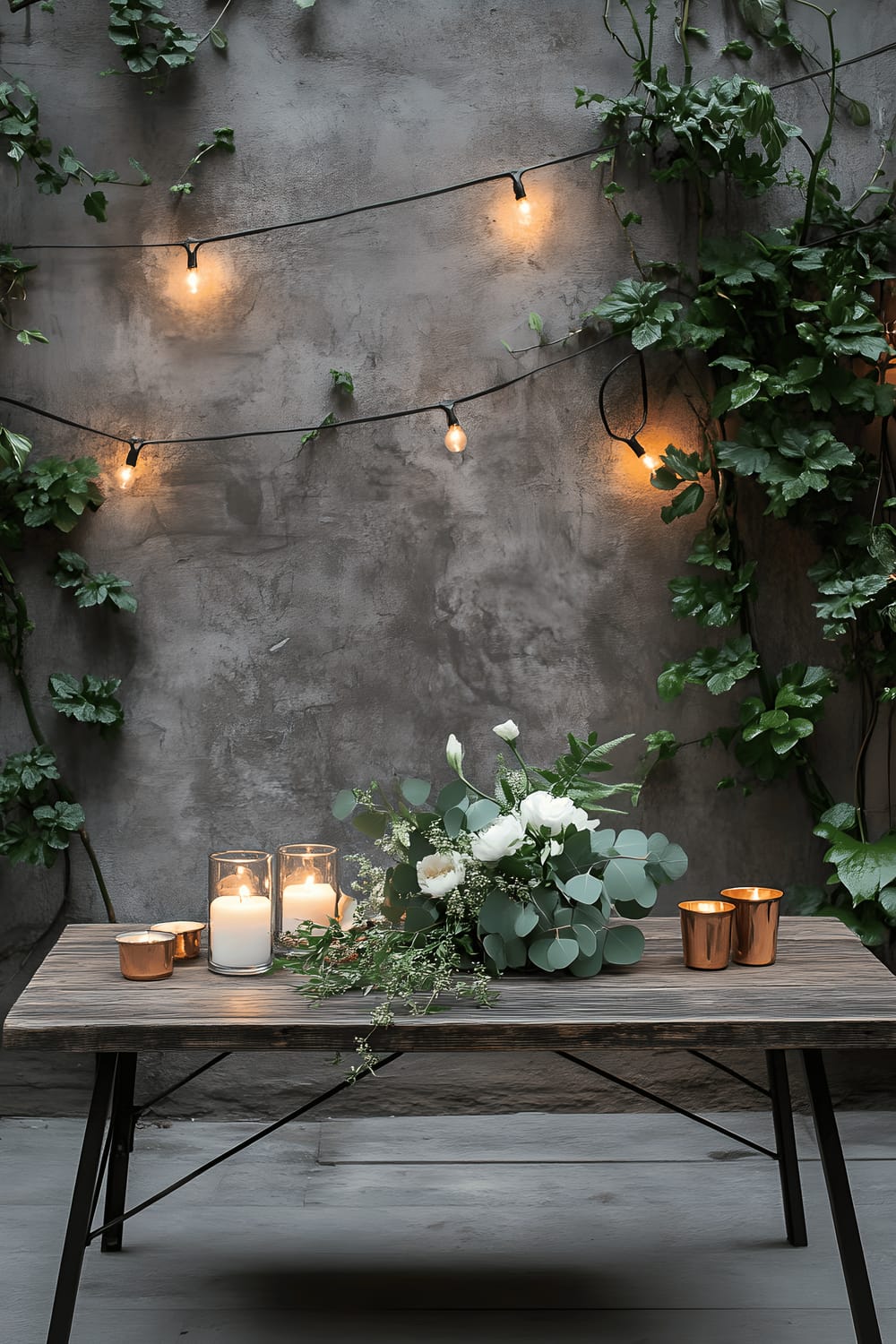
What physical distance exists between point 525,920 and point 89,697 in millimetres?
1327

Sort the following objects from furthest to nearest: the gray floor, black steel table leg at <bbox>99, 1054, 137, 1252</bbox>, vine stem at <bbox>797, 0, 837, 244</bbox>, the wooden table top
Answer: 1. vine stem at <bbox>797, 0, 837, 244</bbox>
2. black steel table leg at <bbox>99, 1054, 137, 1252</bbox>
3. the gray floor
4. the wooden table top

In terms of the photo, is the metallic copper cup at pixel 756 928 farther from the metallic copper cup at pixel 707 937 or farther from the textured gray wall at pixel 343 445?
the textured gray wall at pixel 343 445

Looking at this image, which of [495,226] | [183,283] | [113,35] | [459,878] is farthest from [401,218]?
[459,878]

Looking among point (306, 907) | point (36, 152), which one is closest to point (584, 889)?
point (306, 907)

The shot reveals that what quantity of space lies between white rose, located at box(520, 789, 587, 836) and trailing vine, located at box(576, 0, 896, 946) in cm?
99

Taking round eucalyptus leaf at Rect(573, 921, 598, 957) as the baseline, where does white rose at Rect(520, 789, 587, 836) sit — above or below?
above

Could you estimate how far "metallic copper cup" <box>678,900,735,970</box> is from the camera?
5.89ft

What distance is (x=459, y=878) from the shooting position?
173 cm

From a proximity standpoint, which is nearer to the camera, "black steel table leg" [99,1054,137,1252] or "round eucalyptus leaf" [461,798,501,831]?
"round eucalyptus leaf" [461,798,501,831]

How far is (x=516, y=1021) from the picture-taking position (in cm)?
158

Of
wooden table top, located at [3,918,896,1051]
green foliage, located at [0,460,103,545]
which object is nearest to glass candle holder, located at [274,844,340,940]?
wooden table top, located at [3,918,896,1051]

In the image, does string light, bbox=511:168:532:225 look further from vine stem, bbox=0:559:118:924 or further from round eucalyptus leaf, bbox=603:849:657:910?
round eucalyptus leaf, bbox=603:849:657:910

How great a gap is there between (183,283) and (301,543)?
0.64 m

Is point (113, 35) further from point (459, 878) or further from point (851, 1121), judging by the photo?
point (851, 1121)
